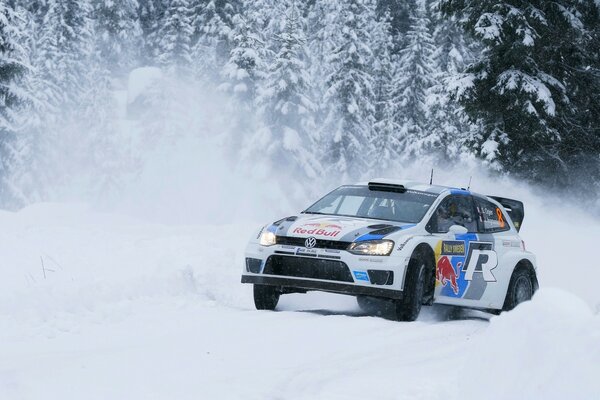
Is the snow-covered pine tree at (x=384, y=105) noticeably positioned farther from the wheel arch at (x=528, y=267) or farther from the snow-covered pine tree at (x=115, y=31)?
the wheel arch at (x=528, y=267)

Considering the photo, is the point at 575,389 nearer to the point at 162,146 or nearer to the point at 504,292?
the point at 504,292

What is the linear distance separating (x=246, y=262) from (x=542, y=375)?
Result: 604 centimetres

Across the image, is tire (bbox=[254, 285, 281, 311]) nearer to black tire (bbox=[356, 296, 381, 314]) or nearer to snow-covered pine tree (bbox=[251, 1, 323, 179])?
black tire (bbox=[356, 296, 381, 314])

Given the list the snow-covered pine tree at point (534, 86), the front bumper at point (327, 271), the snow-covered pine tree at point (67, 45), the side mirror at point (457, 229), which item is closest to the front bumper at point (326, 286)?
the front bumper at point (327, 271)

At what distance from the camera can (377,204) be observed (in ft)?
34.4

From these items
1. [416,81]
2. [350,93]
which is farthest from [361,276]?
[416,81]

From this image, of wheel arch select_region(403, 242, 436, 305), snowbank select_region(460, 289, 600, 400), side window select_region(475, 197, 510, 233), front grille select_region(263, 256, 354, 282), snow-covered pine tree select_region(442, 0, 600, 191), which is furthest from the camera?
snow-covered pine tree select_region(442, 0, 600, 191)

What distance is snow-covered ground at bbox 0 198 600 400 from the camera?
4.36 meters

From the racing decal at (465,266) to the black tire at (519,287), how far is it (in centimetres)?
41

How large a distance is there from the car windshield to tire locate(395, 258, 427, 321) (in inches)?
30.2

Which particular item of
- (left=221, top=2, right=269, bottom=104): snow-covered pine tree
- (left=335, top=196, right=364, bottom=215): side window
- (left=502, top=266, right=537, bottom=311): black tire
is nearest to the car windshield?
(left=335, top=196, right=364, bottom=215): side window

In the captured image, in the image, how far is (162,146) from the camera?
68625mm

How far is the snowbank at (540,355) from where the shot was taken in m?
3.96

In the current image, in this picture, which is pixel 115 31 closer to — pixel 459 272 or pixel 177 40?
pixel 177 40
